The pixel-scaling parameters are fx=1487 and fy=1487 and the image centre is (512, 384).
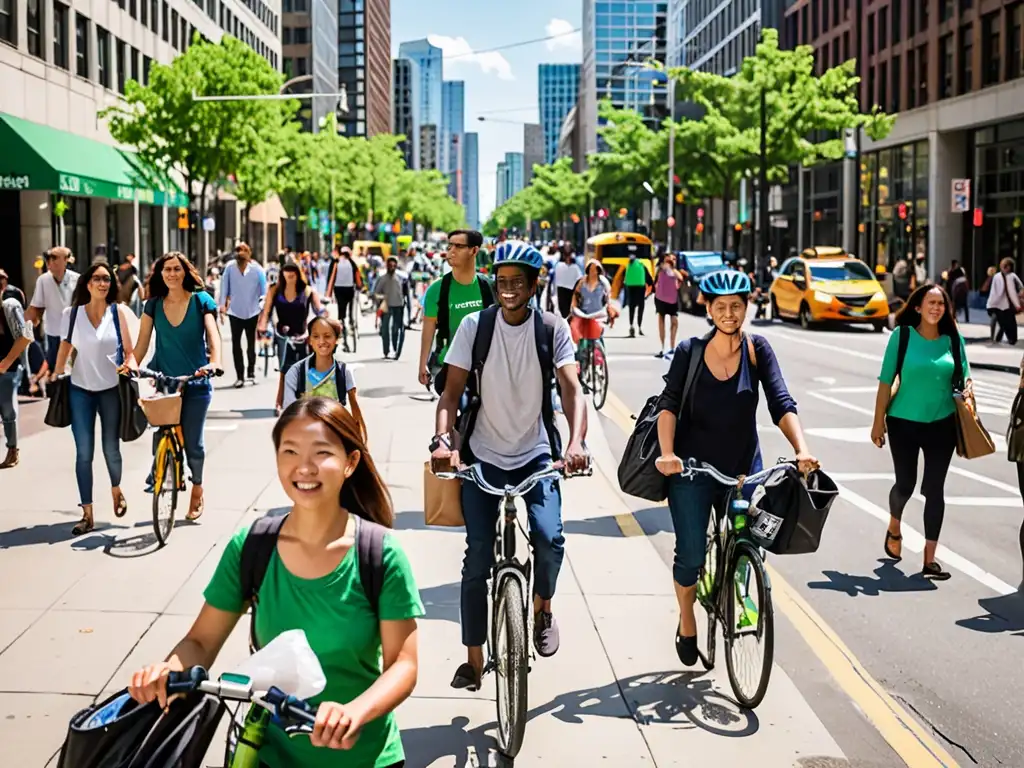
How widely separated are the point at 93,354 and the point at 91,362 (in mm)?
55

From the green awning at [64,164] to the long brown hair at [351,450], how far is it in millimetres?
31979

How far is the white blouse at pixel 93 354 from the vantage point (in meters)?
9.95

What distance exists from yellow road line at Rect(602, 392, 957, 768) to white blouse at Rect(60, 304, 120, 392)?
15.0 ft

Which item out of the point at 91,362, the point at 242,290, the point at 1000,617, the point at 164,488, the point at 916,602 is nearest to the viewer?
the point at 1000,617

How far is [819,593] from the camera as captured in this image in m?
8.69

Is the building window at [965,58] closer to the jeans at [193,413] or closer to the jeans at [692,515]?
the jeans at [193,413]

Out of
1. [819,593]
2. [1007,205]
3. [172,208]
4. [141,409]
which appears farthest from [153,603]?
[172,208]

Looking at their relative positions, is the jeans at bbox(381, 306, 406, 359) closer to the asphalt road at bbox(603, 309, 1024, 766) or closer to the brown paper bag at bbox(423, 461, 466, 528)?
the asphalt road at bbox(603, 309, 1024, 766)

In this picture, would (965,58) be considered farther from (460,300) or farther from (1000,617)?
(1000,617)

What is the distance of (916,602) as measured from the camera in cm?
844

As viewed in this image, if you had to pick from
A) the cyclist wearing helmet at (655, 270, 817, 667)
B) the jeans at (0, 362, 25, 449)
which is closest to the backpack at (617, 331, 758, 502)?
the cyclist wearing helmet at (655, 270, 817, 667)

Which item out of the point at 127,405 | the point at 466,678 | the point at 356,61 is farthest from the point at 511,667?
the point at 356,61

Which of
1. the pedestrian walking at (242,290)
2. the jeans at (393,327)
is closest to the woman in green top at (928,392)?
the pedestrian walking at (242,290)

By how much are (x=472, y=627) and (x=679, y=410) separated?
4.25 ft
